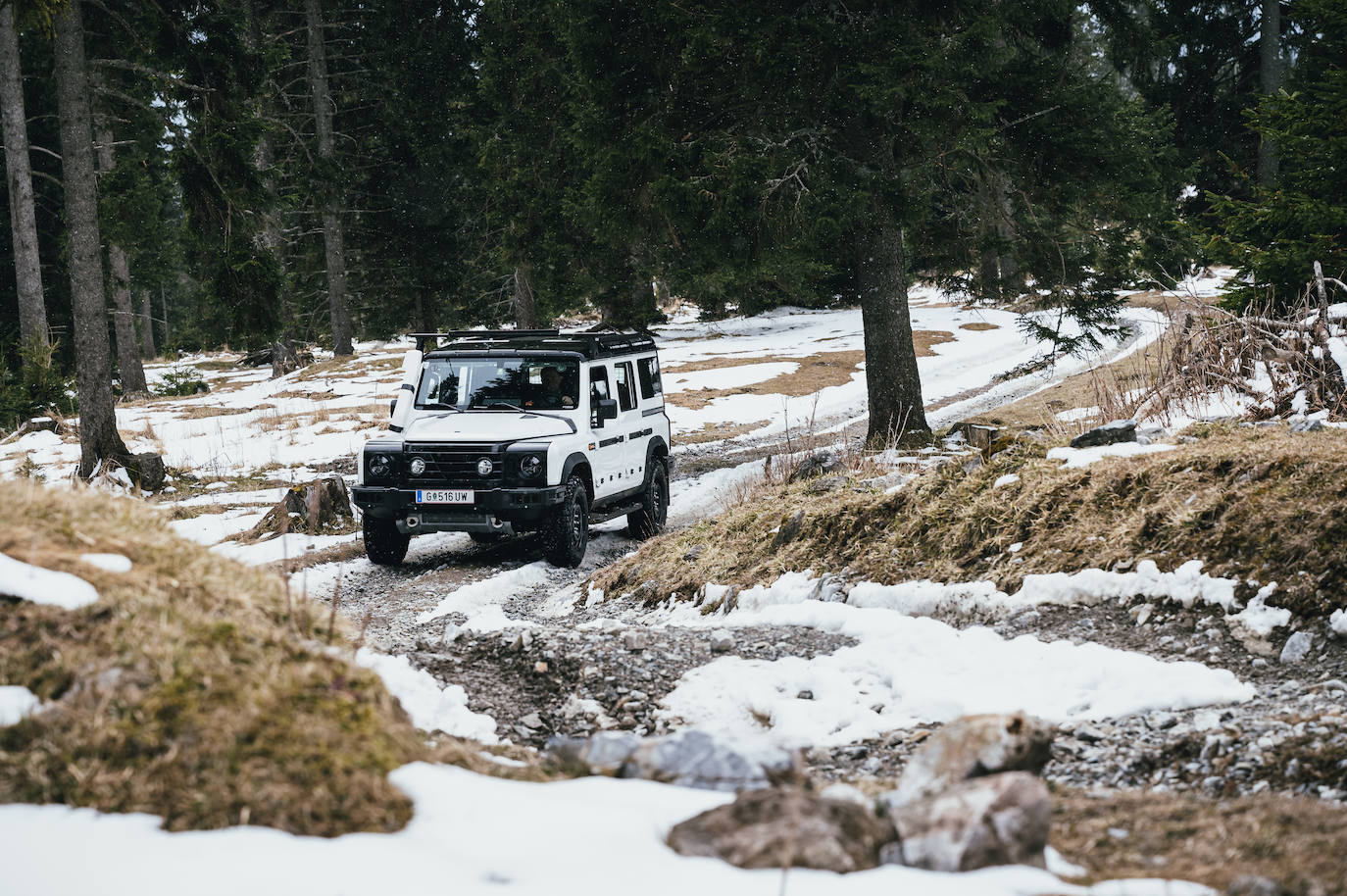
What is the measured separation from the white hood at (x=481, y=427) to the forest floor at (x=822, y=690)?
1318mm

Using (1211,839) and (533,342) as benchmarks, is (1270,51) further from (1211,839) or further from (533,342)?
(1211,839)

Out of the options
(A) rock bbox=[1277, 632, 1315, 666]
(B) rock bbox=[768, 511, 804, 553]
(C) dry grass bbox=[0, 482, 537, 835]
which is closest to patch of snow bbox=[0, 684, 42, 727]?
(C) dry grass bbox=[0, 482, 537, 835]

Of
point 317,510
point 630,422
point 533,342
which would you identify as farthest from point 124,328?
point 630,422

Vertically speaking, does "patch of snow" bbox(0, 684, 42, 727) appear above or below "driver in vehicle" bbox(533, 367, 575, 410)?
below

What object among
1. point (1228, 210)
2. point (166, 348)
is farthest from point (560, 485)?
point (166, 348)

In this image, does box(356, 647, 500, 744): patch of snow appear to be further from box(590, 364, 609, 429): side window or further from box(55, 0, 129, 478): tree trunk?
box(55, 0, 129, 478): tree trunk

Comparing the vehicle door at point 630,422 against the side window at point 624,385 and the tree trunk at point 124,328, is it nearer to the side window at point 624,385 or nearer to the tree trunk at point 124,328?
the side window at point 624,385

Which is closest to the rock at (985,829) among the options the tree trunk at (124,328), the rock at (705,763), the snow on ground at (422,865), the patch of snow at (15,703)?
the snow on ground at (422,865)

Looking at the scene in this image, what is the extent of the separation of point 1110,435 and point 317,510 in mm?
8816

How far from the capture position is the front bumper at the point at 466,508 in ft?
31.4

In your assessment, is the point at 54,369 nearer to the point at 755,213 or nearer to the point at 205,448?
the point at 205,448

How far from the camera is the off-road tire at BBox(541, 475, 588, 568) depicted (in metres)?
9.86

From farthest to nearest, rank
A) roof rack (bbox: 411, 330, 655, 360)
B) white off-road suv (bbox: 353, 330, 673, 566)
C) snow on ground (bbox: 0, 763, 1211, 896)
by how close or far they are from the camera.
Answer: roof rack (bbox: 411, 330, 655, 360)
white off-road suv (bbox: 353, 330, 673, 566)
snow on ground (bbox: 0, 763, 1211, 896)

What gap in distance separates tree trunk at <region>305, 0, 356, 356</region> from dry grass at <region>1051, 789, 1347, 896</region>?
95.2 ft
